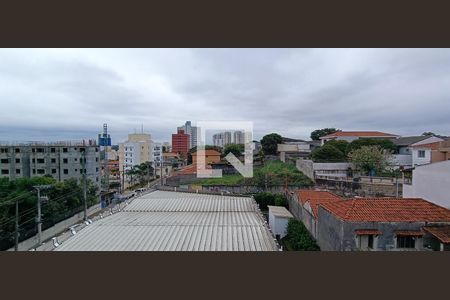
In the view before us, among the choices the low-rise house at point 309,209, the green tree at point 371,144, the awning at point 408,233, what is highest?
the green tree at point 371,144

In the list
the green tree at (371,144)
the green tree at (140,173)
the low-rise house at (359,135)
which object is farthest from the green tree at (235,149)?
the low-rise house at (359,135)

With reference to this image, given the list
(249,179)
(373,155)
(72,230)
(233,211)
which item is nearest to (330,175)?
(373,155)

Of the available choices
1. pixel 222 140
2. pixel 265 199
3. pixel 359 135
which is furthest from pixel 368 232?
pixel 359 135

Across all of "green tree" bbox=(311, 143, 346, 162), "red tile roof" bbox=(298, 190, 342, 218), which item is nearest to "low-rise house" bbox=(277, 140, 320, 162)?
"green tree" bbox=(311, 143, 346, 162)

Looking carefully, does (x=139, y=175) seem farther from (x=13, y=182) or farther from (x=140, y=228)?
(x=140, y=228)

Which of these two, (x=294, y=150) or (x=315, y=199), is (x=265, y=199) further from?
(x=294, y=150)

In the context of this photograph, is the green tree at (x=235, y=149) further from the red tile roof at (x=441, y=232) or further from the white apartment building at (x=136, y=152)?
the red tile roof at (x=441, y=232)
